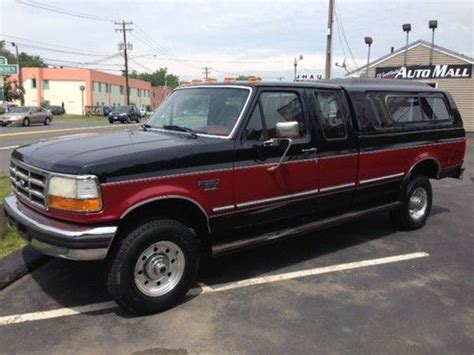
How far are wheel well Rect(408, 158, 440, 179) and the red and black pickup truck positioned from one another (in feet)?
0.82

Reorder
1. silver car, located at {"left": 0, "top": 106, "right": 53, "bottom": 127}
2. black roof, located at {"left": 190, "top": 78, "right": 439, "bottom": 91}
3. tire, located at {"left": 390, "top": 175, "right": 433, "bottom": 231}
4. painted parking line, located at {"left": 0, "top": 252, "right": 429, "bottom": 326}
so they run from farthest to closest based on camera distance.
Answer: silver car, located at {"left": 0, "top": 106, "right": 53, "bottom": 127} < tire, located at {"left": 390, "top": 175, "right": 433, "bottom": 231} < black roof, located at {"left": 190, "top": 78, "right": 439, "bottom": 91} < painted parking line, located at {"left": 0, "top": 252, "right": 429, "bottom": 326}

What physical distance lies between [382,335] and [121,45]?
71.9 m

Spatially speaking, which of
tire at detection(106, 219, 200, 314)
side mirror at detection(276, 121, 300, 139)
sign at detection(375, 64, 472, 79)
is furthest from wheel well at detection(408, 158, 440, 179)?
sign at detection(375, 64, 472, 79)

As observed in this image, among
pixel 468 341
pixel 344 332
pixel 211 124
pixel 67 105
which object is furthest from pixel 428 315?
pixel 67 105

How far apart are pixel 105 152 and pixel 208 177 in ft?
3.00

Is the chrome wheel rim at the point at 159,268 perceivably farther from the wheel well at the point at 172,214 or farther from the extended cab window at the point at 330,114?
the extended cab window at the point at 330,114

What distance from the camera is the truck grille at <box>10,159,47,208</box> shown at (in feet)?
14.0

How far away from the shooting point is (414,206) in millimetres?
7301

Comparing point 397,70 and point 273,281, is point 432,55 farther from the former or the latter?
point 273,281

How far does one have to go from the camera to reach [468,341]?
4.06 m

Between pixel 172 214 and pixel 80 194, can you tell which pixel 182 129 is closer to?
pixel 172 214

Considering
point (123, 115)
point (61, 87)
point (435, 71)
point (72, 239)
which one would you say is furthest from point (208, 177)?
point (61, 87)

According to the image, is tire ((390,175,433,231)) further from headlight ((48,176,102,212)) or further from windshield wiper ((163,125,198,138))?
headlight ((48,176,102,212))

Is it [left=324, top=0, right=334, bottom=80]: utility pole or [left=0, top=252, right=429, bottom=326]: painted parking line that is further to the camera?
[left=324, top=0, right=334, bottom=80]: utility pole
